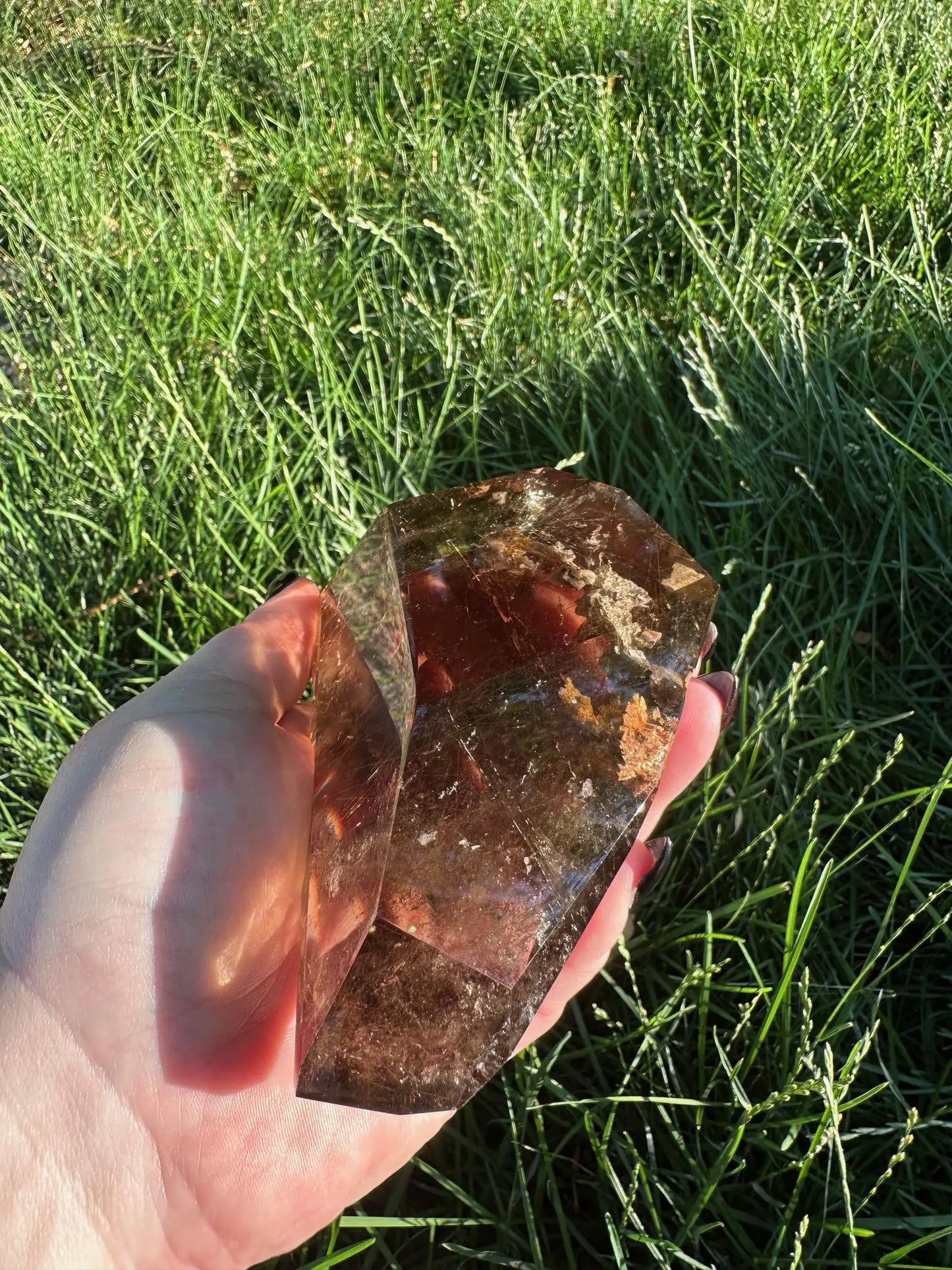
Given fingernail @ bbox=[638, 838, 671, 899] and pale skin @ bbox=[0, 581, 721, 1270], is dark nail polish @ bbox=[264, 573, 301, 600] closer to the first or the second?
pale skin @ bbox=[0, 581, 721, 1270]

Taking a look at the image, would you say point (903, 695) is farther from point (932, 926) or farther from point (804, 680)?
point (932, 926)

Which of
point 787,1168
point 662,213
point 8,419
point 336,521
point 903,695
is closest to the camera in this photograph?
point 787,1168

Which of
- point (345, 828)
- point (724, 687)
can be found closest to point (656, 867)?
point (724, 687)

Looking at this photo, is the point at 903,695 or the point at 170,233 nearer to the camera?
the point at 903,695

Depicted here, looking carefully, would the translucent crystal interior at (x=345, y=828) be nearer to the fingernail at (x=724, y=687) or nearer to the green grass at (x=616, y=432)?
the green grass at (x=616, y=432)

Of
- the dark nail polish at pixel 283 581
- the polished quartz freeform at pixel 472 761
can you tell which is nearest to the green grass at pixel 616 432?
the dark nail polish at pixel 283 581

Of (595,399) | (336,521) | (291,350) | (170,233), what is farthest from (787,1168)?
(170,233)
